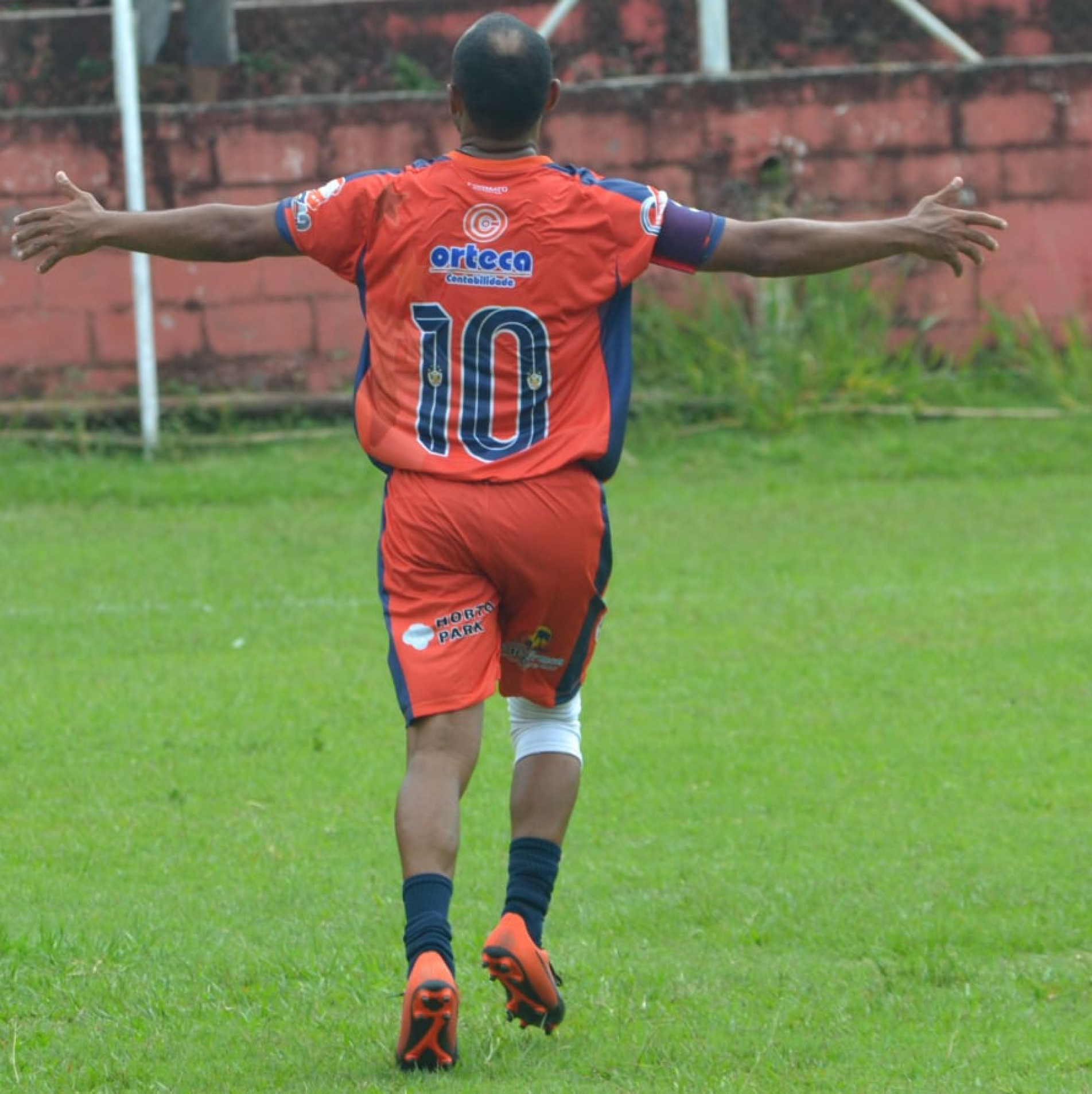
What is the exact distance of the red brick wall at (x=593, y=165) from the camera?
13.5 m

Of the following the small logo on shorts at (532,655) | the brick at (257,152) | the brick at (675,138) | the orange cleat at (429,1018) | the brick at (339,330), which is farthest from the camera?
the brick at (675,138)

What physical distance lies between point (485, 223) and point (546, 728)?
3.48ft

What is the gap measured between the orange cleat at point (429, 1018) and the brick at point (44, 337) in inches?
415

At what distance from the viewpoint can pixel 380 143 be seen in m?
13.6

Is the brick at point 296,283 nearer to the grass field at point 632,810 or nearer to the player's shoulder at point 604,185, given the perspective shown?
the grass field at point 632,810

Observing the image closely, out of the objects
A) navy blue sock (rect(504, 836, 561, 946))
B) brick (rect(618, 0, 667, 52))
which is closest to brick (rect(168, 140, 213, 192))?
brick (rect(618, 0, 667, 52))

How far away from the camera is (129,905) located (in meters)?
5.07

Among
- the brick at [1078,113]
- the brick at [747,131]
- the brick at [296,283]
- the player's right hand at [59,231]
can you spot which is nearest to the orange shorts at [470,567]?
the player's right hand at [59,231]

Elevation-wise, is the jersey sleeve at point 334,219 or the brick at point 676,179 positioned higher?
the jersey sleeve at point 334,219

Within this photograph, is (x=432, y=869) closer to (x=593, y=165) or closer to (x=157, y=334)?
(x=157, y=334)

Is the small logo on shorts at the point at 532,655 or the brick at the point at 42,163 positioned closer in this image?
the small logo on shorts at the point at 532,655

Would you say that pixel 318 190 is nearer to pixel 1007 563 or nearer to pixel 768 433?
pixel 1007 563

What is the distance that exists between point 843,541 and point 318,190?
22.0 feet

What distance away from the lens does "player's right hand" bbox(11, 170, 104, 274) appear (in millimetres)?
4043
